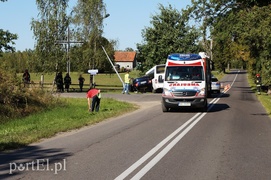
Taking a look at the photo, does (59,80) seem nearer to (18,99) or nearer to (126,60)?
(18,99)

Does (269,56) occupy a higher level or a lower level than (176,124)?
higher

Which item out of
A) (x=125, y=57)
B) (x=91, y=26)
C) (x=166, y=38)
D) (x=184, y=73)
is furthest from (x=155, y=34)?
(x=125, y=57)

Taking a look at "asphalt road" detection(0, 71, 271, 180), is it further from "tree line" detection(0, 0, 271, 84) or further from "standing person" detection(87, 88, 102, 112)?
"tree line" detection(0, 0, 271, 84)

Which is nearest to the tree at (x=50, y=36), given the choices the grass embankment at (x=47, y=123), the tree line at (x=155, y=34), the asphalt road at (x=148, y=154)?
the tree line at (x=155, y=34)

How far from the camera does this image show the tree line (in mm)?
32312

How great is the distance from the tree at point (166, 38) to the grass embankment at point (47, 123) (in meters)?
18.5

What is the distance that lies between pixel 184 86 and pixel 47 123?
6613mm

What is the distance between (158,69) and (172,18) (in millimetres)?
10000

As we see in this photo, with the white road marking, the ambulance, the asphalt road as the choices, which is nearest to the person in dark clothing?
the ambulance

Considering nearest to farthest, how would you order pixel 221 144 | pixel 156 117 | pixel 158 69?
1. pixel 221 144
2. pixel 156 117
3. pixel 158 69

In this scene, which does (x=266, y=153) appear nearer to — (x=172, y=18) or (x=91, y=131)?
(x=91, y=131)

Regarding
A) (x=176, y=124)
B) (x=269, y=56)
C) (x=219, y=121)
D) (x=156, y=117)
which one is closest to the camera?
(x=176, y=124)

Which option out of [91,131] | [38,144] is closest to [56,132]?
[91,131]

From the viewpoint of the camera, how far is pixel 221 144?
999 cm
